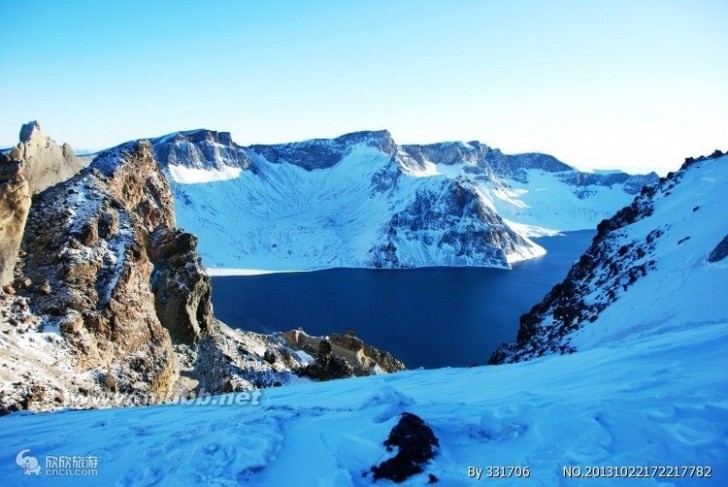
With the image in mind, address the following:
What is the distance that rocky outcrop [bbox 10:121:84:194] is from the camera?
27.6 metres

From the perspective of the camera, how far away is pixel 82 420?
1391cm

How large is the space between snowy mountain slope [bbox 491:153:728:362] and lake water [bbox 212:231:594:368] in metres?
30.0

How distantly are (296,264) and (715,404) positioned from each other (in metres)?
180

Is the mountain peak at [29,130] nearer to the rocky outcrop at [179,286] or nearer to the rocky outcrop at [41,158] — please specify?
the rocky outcrop at [41,158]

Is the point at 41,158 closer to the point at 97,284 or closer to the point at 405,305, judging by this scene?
the point at 97,284

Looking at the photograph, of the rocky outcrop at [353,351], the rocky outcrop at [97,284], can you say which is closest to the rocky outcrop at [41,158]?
the rocky outcrop at [97,284]

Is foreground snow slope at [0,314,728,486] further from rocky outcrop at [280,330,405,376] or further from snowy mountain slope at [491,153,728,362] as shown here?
rocky outcrop at [280,330,405,376]

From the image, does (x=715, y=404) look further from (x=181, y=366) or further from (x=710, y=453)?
(x=181, y=366)

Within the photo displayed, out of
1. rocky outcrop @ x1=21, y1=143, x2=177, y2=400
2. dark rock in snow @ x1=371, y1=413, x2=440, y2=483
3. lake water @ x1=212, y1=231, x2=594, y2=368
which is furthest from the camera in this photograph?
lake water @ x1=212, y1=231, x2=594, y2=368

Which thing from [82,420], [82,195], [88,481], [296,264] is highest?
[82,195]

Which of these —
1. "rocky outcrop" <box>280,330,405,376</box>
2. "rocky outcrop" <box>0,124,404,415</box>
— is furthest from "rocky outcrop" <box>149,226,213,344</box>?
"rocky outcrop" <box>280,330,405,376</box>

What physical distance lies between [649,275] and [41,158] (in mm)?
38117

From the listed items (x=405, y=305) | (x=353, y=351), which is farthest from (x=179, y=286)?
(x=405, y=305)

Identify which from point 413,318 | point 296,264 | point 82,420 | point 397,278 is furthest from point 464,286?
point 82,420
